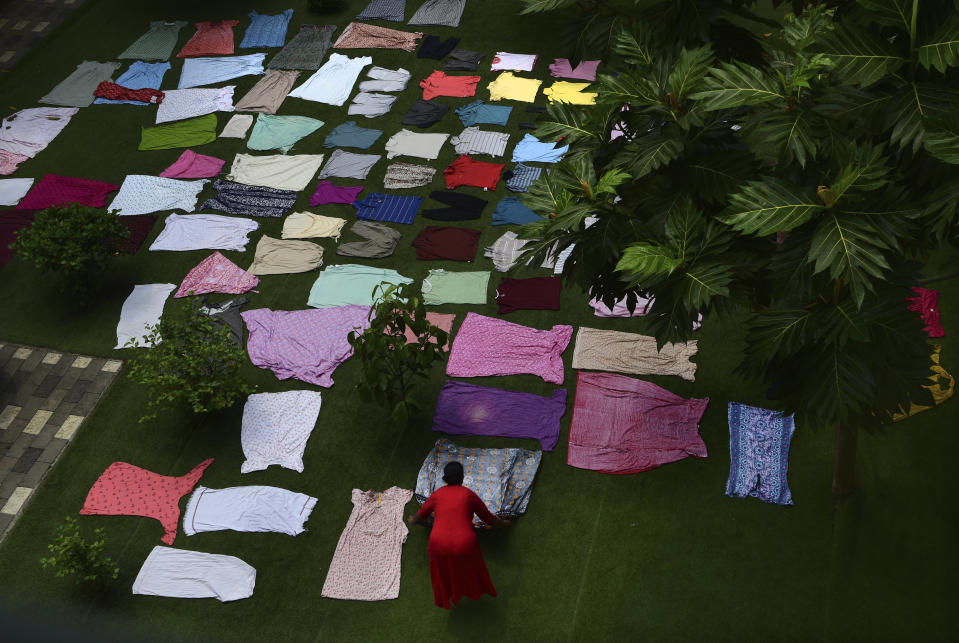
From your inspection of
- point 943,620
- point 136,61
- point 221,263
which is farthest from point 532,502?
point 136,61

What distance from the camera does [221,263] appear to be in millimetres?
10016

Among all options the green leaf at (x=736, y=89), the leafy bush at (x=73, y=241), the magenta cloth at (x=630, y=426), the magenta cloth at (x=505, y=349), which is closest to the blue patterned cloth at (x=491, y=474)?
the magenta cloth at (x=630, y=426)

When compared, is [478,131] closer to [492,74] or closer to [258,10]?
[492,74]

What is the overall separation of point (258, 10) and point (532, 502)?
1015cm

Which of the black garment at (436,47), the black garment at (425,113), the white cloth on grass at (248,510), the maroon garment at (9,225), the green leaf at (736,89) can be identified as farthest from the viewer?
the black garment at (436,47)

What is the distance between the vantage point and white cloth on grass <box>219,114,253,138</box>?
38.6 ft

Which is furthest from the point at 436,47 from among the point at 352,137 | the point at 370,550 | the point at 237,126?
the point at 370,550

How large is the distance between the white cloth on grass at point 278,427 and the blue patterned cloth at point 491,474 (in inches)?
49.5

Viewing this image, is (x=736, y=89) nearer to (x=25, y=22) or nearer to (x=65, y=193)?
(x=65, y=193)

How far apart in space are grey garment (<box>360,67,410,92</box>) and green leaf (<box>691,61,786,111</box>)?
811cm

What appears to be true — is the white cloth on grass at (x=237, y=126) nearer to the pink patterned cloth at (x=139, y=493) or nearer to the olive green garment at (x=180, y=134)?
the olive green garment at (x=180, y=134)

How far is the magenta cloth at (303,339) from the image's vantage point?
29.0ft

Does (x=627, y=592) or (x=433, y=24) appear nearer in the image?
(x=627, y=592)

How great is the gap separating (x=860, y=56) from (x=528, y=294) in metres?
5.21
